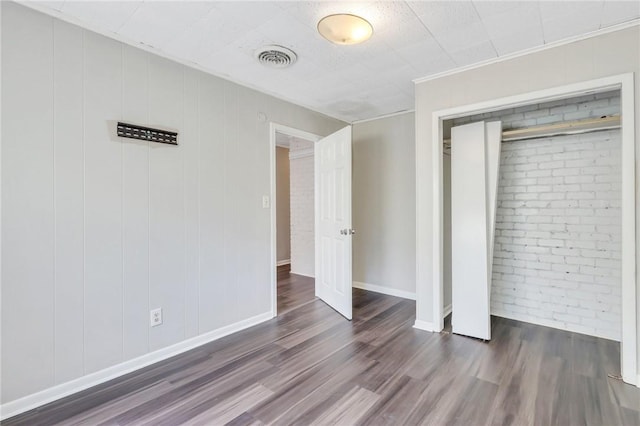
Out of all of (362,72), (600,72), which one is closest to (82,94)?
(362,72)

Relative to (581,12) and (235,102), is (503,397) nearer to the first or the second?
(581,12)

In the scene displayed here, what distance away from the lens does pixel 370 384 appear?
2.12 m

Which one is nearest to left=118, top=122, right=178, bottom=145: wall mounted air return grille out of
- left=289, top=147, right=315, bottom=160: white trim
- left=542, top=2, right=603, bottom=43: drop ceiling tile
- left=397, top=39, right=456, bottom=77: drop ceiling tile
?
left=397, top=39, right=456, bottom=77: drop ceiling tile

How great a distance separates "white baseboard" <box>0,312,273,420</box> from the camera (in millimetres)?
1831

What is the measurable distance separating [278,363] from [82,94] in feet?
7.49

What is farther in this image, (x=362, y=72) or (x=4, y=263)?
(x=362, y=72)

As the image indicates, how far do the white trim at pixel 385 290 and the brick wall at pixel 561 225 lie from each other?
94 centimetres

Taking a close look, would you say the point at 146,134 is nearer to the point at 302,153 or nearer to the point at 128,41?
the point at 128,41

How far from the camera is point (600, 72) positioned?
2213 mm

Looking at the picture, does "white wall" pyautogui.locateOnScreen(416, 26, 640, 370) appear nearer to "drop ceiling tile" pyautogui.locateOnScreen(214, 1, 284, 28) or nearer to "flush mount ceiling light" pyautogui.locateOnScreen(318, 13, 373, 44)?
"flush mount ceiling light" pyautogui.locateOnScreen(318, 13, 373, 44)

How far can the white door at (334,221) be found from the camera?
332cm

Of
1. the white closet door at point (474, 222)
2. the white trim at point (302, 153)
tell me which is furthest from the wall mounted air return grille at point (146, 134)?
the white trim at point (302, 153)

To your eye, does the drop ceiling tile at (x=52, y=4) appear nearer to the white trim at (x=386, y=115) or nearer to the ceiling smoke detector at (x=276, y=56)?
the ceiling smoke detector at (x=276, y=56)

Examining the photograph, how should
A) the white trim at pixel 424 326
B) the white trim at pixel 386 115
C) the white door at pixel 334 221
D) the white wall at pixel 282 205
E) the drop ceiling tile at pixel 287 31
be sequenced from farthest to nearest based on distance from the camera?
the white wall at pixel 282 205, the white trim at pixel 386 115, the white door at pixel 334 221, the white trim at pixel 424 326, the drop ceiling tile at pixel 287 31
